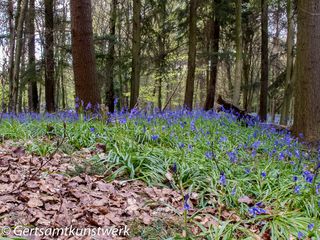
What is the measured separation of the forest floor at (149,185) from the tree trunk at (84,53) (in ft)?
5.33

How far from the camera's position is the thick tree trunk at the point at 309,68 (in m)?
6.20

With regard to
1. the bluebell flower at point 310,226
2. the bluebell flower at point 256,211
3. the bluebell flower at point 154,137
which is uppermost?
the bluebell flower at point 154,137

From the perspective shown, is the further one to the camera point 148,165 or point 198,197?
point 148,165

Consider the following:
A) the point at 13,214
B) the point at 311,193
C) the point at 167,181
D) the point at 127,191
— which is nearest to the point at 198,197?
the point at 167,181

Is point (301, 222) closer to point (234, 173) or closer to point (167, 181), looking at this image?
point (234, 173)

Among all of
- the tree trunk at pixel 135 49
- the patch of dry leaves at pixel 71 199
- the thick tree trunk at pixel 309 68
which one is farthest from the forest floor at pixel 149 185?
the tree trunk at pixel 135 49

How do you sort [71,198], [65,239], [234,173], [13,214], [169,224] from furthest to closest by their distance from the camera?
[234,173] < [71,198] < [169,224] < [13,214] < [65,239]

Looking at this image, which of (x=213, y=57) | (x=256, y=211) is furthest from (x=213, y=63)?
(x=256, y=211)

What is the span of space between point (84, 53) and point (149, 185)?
4033 millimetres

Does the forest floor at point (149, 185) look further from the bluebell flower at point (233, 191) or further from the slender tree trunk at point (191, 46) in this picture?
the slender tree trunk at point (191, 46)

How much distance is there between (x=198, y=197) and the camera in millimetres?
3295

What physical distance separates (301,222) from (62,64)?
10.4m

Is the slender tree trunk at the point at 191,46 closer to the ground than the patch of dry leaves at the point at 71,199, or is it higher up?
higher up

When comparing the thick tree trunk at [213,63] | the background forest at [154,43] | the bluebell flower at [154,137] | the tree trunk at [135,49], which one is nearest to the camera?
the bluebell flower at [154,137]
